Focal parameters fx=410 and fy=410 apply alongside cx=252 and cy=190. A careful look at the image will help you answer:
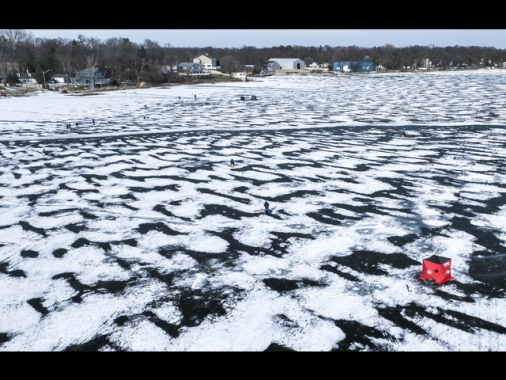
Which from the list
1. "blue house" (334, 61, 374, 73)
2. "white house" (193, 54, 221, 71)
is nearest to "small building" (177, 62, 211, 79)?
"white house" (193, 54, 221, 71)

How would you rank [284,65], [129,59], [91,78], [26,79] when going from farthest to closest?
[284,65] → [129,59] → [26,79] → [91,78]

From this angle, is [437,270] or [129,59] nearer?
[437,270]

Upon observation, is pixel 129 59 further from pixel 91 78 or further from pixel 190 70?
pixel 190 70

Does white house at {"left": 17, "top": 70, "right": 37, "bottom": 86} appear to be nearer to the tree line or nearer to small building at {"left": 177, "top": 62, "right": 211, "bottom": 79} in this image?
the tree line

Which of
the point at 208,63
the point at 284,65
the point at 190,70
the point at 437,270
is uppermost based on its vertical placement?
the point at 208,63

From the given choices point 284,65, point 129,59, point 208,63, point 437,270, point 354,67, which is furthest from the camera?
point 284,65

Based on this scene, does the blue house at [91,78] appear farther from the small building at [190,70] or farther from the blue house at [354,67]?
the blue house at [354,67]

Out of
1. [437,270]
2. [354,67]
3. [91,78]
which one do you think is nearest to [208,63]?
[354,67]
